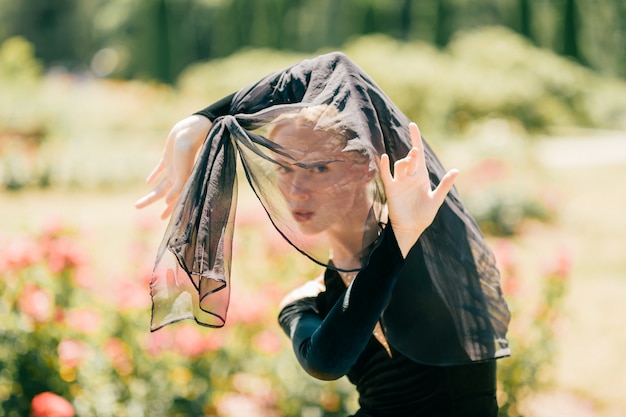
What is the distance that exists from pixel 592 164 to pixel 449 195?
10.5 metres

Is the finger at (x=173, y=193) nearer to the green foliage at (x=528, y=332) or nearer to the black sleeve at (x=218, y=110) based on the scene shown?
the black sleeve at (x=218, y=110)

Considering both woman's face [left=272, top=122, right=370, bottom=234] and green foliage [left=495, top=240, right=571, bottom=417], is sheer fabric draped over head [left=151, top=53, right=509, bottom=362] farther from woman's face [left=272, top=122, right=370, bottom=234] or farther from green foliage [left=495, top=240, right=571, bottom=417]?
green foliage [left=495, top=240, right=571, bottom=417]

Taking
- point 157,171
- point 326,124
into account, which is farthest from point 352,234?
point 157,171

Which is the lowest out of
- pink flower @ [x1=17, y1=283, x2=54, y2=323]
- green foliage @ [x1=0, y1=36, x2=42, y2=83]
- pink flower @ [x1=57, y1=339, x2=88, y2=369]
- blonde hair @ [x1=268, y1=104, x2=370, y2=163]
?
green foliage @ [x1=0, y1=36, x2=42, y2=83]

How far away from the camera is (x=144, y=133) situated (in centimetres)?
1462

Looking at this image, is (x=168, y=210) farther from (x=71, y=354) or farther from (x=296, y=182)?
(x=71, y=354)

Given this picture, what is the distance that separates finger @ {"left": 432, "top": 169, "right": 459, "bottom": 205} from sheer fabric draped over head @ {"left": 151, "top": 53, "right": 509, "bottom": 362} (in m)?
0.11

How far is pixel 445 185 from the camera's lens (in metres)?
1.35

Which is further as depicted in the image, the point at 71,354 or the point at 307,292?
the point at 71,354

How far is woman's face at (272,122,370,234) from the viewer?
1388 millimetres

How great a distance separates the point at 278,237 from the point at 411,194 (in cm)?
261

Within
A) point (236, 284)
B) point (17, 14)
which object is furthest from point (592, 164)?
point (17, 14)

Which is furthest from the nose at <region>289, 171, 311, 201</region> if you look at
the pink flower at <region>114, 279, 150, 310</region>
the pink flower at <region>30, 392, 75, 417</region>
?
the pink flower at <region>114, 279, 150, 310</region>

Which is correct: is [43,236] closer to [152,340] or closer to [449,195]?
[152,340]
